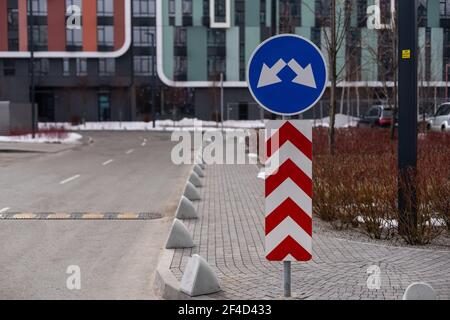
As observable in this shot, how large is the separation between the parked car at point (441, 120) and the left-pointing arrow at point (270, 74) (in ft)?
60.8

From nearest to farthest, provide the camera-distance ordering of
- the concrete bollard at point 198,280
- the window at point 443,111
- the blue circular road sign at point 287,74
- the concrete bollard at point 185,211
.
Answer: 1. the blue circular road sign at point 287,74
2. the concrete bollard at point 198,280
3. the concrete bollard at point 185,211
4. the window at point 443,111

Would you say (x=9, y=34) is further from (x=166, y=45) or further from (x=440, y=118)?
(x=440, y=118)

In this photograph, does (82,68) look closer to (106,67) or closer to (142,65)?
(106,67)

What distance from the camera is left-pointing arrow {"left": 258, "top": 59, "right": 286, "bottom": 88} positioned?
519cm

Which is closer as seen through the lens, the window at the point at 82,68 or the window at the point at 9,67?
the window at the point at 9,67

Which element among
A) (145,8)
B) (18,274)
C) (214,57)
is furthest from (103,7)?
(18,274)

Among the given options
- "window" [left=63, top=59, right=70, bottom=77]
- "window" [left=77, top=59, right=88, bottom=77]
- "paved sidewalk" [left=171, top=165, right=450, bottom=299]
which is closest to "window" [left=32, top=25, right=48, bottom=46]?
"window" [left=63, top=59, right=70, bottom=77]

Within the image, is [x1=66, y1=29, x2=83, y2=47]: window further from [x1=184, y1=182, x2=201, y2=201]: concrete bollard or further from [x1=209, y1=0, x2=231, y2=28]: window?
[x1=184, y1=182, x2=201, y2=201]: concrete bollard

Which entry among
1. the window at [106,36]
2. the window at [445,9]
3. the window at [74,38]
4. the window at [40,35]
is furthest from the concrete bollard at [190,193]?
the window at [74,38]

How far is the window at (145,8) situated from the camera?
59000 millimetres

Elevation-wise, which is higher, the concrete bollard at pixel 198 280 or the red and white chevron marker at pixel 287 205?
the red and white chevron marker at pixel 287 205

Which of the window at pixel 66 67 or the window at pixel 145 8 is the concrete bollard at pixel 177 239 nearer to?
the window at pixel 145 8
